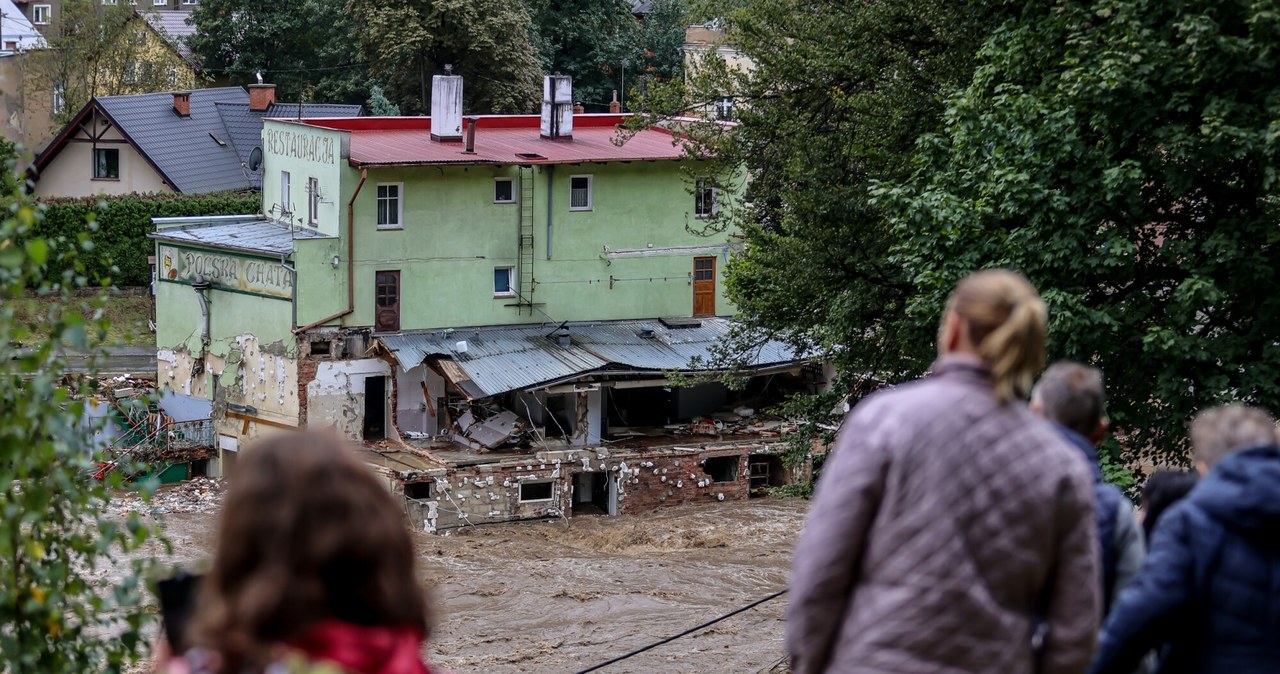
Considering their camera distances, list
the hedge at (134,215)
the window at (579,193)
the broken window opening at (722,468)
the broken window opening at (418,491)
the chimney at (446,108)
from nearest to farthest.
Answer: the broken window opening at (418,491) → the broken window opening at (722,468) → the chimney at (446,108) → the window at (579,193) → the hedge at (134,215)

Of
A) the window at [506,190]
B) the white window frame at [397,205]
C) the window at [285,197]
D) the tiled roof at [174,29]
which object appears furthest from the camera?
the tiled roof at [174,29]

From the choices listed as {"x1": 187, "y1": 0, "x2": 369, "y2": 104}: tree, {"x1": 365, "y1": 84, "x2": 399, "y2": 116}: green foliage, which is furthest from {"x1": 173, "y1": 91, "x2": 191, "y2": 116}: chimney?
{"x1": 187, "y1": 0, "x2": 369, "y2": 104}: tree

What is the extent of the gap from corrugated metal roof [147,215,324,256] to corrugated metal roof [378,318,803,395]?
3.42m

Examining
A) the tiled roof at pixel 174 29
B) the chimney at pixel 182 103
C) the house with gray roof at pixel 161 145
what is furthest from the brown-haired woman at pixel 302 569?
the tiled roof at pixel 174 29

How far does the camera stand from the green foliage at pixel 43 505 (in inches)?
234

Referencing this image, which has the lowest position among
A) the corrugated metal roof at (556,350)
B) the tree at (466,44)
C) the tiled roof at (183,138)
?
the corrugated metal roof at (556,350)

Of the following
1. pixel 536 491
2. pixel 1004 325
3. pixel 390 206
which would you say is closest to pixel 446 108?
pixel 390 206

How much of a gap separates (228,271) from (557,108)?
9566 mm

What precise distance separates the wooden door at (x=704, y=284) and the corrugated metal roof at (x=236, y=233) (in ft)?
33.3

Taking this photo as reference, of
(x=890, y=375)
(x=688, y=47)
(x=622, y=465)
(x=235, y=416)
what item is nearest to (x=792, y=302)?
(x=890, y=375)

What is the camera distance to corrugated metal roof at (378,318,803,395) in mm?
34312

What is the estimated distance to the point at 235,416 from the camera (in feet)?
120

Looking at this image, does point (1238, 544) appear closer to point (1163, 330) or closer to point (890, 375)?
point (1163, 330)

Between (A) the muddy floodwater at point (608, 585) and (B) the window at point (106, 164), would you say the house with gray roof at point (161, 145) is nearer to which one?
(B) the window at point (106, 164)
